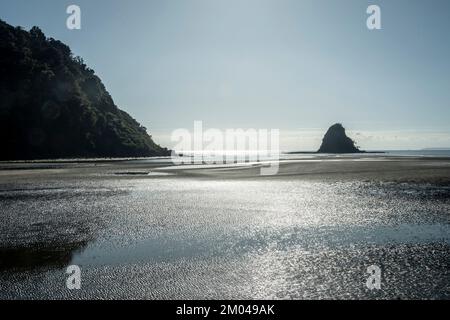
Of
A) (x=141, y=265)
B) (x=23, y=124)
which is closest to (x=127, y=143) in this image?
(x=23, y=124)

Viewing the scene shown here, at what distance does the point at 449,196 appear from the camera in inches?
880

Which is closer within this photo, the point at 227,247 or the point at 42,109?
the point at 227,247

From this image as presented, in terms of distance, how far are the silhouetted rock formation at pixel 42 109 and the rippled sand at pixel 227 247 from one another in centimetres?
9324

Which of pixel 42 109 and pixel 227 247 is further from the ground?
pixel 42 109

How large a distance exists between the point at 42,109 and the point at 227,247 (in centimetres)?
11395

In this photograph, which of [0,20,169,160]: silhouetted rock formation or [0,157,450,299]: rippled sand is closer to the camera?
[0,157,450,299]: rippled sand

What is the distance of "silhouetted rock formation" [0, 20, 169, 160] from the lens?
10288cm

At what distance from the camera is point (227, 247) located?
11477 millimetres

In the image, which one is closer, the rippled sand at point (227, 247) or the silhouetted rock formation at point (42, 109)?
the rippled sand at point (227, 247)

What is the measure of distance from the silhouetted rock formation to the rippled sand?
93.2m

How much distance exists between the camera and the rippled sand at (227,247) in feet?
26.1

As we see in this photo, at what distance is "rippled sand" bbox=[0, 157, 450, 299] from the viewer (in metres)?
7.96

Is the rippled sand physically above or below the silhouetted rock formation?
below

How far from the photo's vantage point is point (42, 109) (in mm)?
109562
